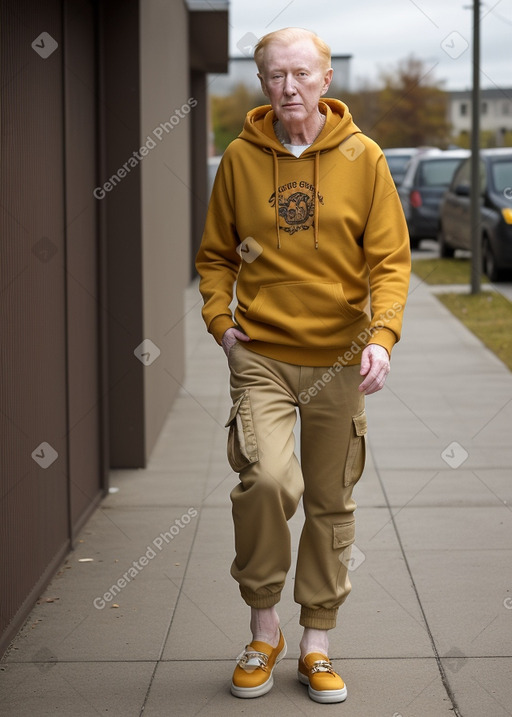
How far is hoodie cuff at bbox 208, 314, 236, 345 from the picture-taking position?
3908 mm

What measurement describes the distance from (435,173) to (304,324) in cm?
2161

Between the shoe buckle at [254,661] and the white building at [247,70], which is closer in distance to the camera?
the shoe buckle at [254,661]

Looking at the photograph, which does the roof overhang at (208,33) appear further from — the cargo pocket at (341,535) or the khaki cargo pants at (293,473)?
the cargo pocket at (341,535)

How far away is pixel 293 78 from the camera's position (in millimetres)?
3615

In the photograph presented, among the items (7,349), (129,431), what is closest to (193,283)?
(129,431)

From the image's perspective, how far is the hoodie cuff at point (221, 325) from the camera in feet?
12.8

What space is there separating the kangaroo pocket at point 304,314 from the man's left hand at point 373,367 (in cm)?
Answer: 20

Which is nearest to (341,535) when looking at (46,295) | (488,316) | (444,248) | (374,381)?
(374,381)

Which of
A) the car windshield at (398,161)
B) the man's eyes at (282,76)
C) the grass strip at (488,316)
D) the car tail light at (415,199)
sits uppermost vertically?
the man's eyes at (282,76)

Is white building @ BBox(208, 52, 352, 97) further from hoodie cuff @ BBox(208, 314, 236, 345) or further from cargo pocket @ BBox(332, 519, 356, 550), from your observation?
cargo pocket @ BBox(332, 519, 356, 550)

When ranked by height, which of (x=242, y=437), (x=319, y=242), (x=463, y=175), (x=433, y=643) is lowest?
(x=433, y=643)

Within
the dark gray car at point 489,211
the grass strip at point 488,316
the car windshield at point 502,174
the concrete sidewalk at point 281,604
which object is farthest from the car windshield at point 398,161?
the concrete sidewalk at point 281,604

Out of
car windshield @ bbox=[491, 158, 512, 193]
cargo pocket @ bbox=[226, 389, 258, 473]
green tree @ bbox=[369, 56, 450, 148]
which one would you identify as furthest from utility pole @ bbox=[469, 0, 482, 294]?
green tree @ bbox=[369, 56, 450, 148]

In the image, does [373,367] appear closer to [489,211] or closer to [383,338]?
[383,338]
